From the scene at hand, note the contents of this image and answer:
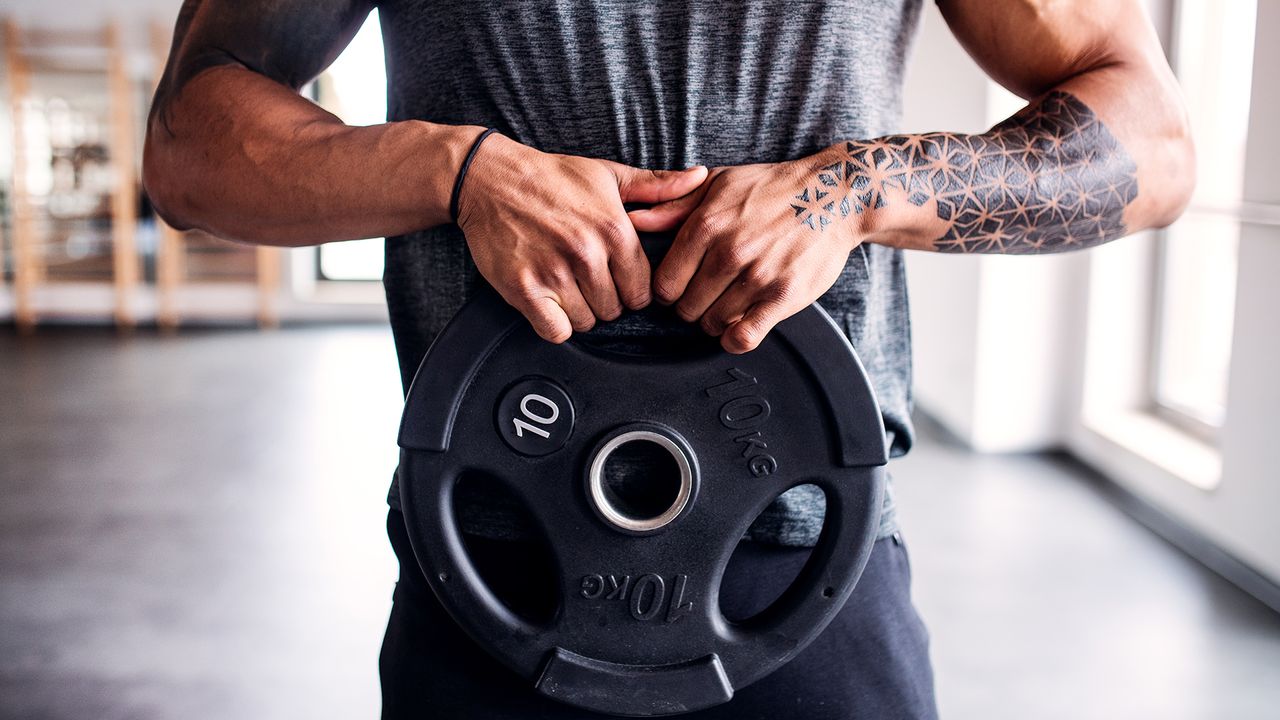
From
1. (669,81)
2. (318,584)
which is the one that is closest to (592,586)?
(669,81)

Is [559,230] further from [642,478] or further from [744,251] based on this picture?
[642,478]

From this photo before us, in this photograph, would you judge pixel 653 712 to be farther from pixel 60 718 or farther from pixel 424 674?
pixel 60 718

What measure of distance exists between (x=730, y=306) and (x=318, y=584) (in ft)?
8.74

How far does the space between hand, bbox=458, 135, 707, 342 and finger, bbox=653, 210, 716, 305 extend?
0.01 meters

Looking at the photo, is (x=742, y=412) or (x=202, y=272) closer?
(x=742, y=412)

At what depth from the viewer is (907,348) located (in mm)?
902

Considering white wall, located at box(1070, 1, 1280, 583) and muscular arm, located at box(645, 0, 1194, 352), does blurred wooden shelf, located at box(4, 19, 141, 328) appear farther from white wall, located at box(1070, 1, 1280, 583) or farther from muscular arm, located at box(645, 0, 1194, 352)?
muscular arm, located at box(645, 0, 1194, 352)

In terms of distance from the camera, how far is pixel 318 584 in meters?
3.06

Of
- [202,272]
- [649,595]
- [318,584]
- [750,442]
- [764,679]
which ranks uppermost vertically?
[750,442]

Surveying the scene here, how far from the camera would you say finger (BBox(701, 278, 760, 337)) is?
70 centimetres

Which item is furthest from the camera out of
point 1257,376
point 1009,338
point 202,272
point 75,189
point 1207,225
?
point 202,272

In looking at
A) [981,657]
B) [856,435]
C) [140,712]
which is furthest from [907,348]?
[140,712]

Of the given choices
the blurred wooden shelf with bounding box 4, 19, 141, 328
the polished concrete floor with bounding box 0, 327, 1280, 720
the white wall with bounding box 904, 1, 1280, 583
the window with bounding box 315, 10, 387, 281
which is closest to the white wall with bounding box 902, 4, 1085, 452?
the white wall with bounding box 904, 1, 1280, 583

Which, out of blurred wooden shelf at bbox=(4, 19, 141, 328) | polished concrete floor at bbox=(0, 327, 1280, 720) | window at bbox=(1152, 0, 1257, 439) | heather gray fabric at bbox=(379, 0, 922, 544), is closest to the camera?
heather gray fabric at bbox=(379, 0, 922, 544)
